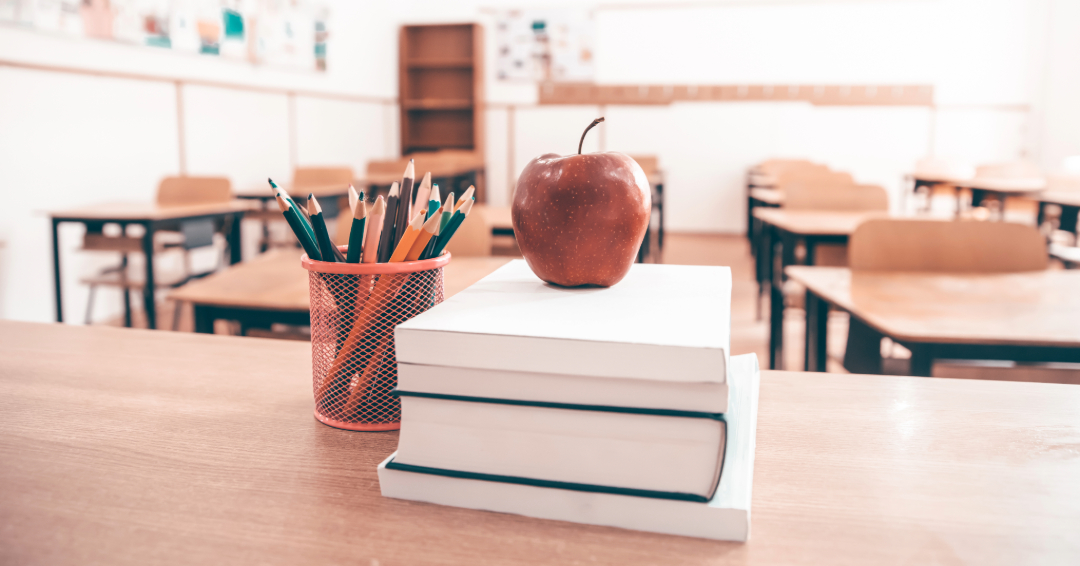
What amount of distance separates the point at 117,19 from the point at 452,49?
14.4 feet

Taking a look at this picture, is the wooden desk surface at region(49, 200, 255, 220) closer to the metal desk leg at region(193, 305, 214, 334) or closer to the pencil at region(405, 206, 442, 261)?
the metal desk leg at region(193, 305, 214, 334)

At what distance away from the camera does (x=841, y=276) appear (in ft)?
5.61

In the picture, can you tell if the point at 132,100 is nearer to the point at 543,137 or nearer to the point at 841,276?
the point at 841,276

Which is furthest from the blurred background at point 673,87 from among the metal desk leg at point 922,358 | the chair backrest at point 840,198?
the metal desk leg at point 922,358

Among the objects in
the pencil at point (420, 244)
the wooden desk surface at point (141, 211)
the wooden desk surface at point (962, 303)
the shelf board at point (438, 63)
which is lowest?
the wooden desk surface at point (962, 303)

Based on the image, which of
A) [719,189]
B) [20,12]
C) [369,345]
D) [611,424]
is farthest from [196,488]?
[719,189]

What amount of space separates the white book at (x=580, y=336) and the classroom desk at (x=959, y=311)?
0.84 m

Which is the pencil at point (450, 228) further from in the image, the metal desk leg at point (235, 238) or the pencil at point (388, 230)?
the metal desk leg at point (235, 238)

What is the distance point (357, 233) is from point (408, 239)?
0.12ft

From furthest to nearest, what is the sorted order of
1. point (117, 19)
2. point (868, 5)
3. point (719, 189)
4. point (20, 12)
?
point (719, 189) < point (868, 5) < point (117, 19) < point (20, 12)

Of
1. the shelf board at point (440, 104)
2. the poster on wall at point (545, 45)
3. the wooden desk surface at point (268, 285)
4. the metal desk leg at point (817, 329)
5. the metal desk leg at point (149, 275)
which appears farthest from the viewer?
the shelf board at point (440, 104)

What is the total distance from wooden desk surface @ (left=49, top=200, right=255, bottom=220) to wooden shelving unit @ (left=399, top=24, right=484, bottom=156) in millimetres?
4762

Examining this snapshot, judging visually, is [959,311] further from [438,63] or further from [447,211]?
[438,63]

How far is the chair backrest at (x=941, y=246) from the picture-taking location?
6.22ft
